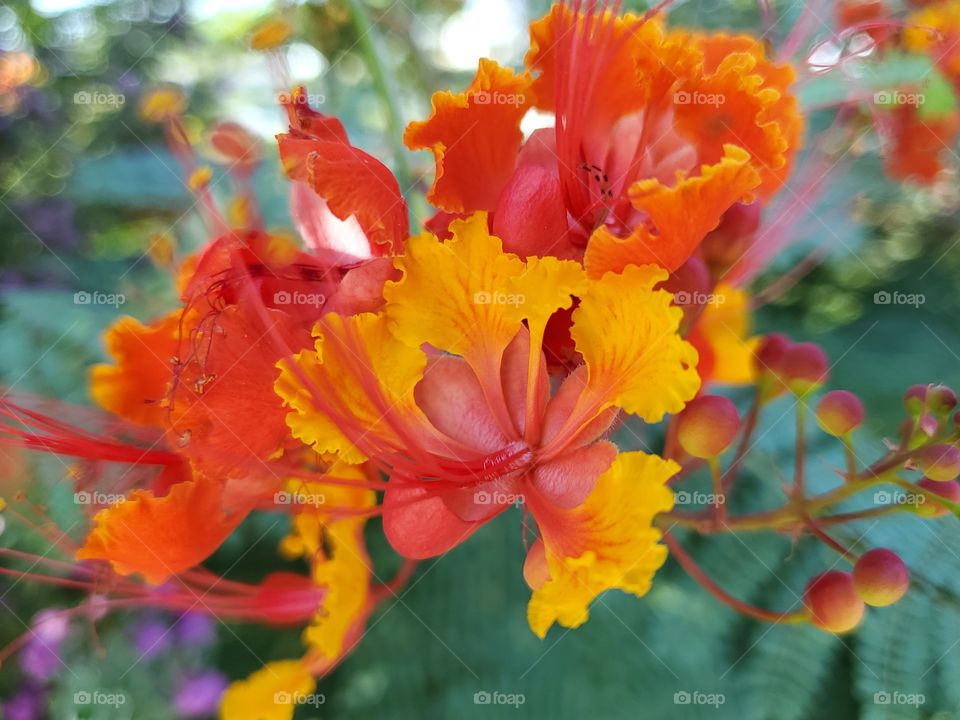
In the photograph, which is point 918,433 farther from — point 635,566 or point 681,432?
point 635,566

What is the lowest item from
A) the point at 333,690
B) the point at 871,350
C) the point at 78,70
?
the point at 333,690

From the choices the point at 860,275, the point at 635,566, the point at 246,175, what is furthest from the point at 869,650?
the point at 246,175

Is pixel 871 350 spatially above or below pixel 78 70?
below
